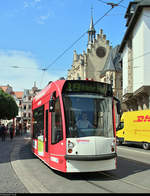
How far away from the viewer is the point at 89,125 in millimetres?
7266

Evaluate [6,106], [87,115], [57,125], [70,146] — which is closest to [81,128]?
[87,115]

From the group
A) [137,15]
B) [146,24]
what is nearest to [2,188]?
[146,24]

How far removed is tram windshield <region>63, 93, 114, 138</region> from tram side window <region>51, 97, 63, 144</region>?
291 mm

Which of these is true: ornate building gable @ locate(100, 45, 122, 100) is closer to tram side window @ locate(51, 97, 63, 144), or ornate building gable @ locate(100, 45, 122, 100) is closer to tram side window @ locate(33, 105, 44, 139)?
tram side window @ locate(33, 105, 44, 139)

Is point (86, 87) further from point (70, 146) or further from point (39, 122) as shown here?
point (39, 122)

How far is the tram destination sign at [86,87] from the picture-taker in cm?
763

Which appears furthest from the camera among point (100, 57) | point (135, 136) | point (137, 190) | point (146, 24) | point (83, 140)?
point (100, 57)

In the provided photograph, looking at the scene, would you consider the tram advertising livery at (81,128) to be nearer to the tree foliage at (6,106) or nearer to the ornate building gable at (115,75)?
A: the tree foliage at (6,106)

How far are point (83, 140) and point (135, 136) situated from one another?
13.5 metres

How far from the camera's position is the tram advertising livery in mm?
6941

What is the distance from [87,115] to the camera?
7363 mm

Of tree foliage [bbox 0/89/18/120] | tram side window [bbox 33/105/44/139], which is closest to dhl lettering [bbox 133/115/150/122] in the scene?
tram side window [bbox 33/105/44/139]

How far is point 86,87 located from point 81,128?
4.45 ft

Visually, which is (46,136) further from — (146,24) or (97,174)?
(146,24)
